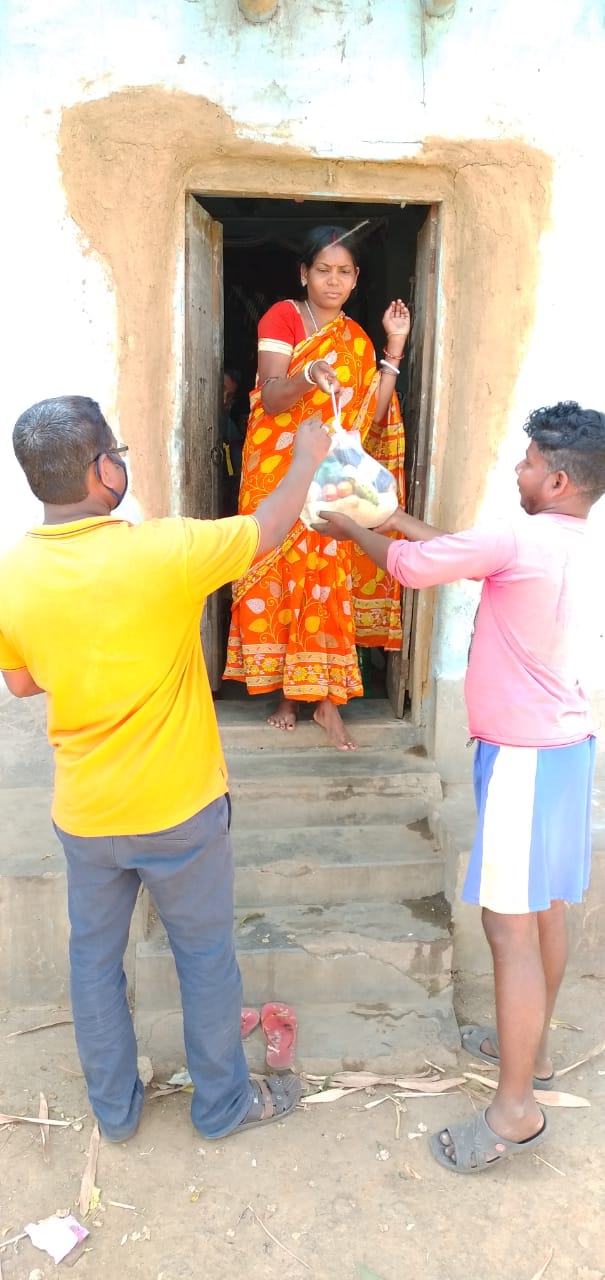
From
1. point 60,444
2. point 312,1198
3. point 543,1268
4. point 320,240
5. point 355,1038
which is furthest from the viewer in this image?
point 320,240

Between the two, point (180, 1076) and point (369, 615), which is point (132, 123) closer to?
point (369, 615)

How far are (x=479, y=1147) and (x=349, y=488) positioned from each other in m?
1.77

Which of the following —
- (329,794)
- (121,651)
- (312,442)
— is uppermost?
(312,442)

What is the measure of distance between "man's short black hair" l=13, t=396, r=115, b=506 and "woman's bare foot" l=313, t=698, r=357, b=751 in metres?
2.09

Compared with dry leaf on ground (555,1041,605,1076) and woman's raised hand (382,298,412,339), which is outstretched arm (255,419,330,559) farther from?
dry leaf on ground (555,1041,605,1076)

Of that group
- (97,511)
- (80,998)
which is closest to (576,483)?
(97,511)

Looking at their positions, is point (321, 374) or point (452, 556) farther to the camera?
point (321, 374)

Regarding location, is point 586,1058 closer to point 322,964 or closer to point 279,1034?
point 322,964

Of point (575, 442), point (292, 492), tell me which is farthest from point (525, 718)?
point (292, 492)

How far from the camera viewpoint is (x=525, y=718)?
218 cm

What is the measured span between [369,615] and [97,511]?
2.42 metres

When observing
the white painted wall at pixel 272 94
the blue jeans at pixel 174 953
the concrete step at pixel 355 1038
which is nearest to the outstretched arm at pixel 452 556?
the blue jeans at pixel 174 953

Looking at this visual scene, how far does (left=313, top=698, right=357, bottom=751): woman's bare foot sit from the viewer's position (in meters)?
3.72

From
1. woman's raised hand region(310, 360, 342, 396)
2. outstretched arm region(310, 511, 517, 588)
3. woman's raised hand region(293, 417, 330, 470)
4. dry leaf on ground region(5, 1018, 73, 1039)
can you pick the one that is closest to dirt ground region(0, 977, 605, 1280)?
dry leaf on ground region(5, 1018, 73, 1039)
